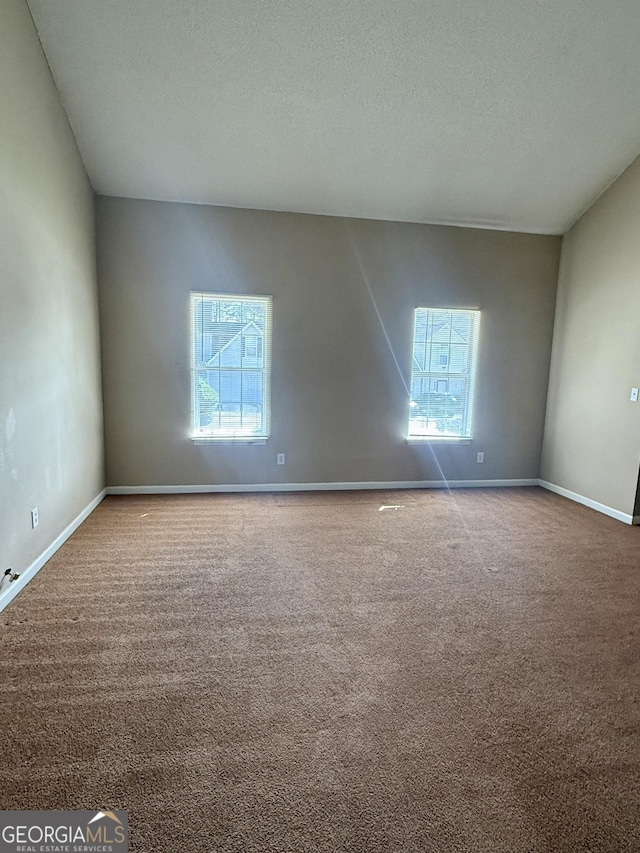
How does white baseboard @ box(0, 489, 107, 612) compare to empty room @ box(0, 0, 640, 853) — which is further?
white baseboard @ box(0, 489, 107, 612)

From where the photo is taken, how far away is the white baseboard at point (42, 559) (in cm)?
228

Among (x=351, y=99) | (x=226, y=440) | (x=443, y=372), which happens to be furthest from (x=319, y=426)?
(x=351, y=99)

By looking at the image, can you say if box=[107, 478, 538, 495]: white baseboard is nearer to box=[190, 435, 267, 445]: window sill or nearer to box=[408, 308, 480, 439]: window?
box=[190, 435, 267, 445]: window sill

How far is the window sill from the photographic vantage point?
4.32 metres

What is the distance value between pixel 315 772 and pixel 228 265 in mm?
4047

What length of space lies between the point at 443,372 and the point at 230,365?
2392 mm

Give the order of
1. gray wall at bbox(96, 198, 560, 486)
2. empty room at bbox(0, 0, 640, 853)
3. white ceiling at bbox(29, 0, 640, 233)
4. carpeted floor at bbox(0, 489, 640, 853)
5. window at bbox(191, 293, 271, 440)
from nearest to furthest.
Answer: carpeted floor at bbox(0, 489, 640, 853) < empty room at bbox(0, 0, 640, 853) < white ceiling at bbox(29, 0, 640, 233) < gray wall at bbox(96, 198, 560, 486) < window at bbox(191, 293, 271, 440)

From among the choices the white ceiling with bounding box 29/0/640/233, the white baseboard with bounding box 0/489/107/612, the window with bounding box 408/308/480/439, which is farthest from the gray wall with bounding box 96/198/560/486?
the white baseboard with bounding box 0/489/107/612

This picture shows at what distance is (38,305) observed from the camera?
2689 mm

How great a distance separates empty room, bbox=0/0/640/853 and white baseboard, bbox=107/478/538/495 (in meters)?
0.03

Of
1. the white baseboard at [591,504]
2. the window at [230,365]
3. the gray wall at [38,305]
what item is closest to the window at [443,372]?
the white baseboard at [591,504]

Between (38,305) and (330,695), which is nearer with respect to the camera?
(330,695)

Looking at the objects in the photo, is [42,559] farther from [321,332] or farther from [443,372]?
[443,372]

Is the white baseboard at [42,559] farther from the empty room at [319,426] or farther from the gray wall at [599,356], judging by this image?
the gray wall at [599,356]
